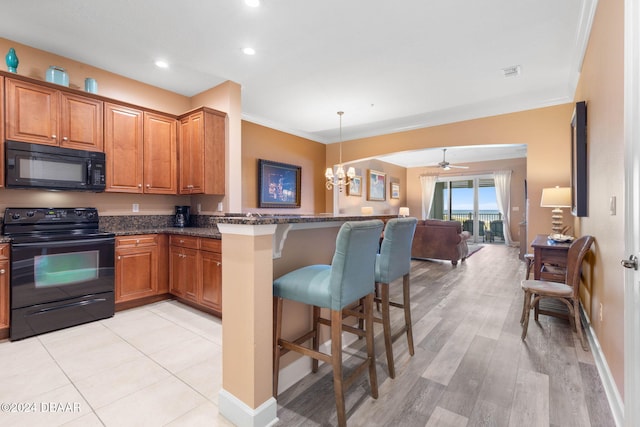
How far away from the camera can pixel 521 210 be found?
8.59 meters

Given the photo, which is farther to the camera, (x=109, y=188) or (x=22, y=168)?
(x=109, y=188)

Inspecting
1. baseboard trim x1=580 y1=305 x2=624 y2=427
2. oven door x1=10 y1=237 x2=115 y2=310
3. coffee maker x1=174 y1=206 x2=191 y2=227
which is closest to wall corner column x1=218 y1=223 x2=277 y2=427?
baseboard trim x1=580 y1=305 x2=624 y2=427

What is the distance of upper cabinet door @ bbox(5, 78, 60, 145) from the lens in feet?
8.80

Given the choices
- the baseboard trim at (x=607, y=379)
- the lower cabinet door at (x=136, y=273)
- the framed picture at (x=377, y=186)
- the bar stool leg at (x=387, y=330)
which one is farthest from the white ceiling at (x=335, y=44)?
the framed picture at (x=377, y=186)

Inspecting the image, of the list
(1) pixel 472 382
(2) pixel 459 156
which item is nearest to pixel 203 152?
(1) pixel 472 382

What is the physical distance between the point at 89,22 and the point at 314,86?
7.96 feet

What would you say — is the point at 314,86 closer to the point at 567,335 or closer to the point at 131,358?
the point at 131,358

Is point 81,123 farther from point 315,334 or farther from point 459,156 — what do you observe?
point 459,156

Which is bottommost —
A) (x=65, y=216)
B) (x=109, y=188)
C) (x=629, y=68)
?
(x=65, y=216)

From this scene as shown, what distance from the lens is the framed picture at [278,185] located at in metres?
5.28

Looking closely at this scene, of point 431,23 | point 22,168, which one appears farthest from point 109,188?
point 431,23

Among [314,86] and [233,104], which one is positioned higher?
[314,86]

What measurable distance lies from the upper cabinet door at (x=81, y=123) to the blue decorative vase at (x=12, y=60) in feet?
1.21

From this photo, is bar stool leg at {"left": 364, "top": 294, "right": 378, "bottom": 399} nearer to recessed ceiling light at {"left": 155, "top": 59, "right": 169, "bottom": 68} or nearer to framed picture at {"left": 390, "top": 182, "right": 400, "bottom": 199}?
recessed ceiling light at {"left": 155, "top": 59, "right": 169, "bottom": 68}
